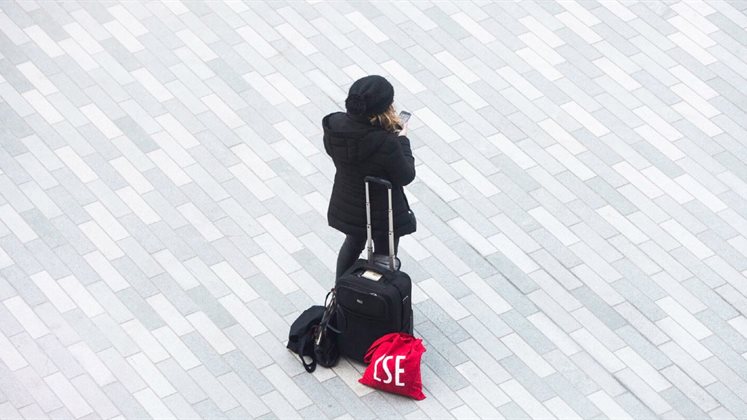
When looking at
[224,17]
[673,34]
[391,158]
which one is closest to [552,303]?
[391,158]

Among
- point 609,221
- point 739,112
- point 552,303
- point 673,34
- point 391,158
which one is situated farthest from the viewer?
point 673,34

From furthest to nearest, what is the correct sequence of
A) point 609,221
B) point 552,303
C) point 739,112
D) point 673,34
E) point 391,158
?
point 673,34 → point 739,112 → point 609,221 → point 552,303 → point 391,158

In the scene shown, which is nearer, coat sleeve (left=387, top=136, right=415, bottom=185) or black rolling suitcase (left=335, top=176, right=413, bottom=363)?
coat sleeve (left=387, top=136, right=415, bottom=185)

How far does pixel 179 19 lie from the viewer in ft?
38.1

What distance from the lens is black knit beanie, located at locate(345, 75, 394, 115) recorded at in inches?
309

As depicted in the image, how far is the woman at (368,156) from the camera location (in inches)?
312

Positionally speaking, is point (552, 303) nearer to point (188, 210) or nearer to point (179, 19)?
point (188, 210)

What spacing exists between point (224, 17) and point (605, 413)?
16.6 feet

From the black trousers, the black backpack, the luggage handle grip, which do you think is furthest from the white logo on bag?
the luggage handle grip

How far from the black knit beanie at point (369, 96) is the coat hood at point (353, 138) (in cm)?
8

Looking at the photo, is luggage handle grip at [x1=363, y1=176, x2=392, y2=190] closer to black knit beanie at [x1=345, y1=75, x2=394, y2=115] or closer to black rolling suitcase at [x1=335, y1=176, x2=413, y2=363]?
black rolling suitcase at [x1=335, y1=176, x2=413, y2=363]

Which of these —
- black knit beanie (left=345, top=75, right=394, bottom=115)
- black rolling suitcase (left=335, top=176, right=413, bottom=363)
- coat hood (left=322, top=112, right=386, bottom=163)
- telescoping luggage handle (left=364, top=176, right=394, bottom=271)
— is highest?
black knit beanie (left=345, top=75, right=394, bottom=115)

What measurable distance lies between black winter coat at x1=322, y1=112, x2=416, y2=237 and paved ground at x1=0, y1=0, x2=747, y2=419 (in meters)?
0.90

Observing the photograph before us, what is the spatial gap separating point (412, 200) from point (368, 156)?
1.93 metres
